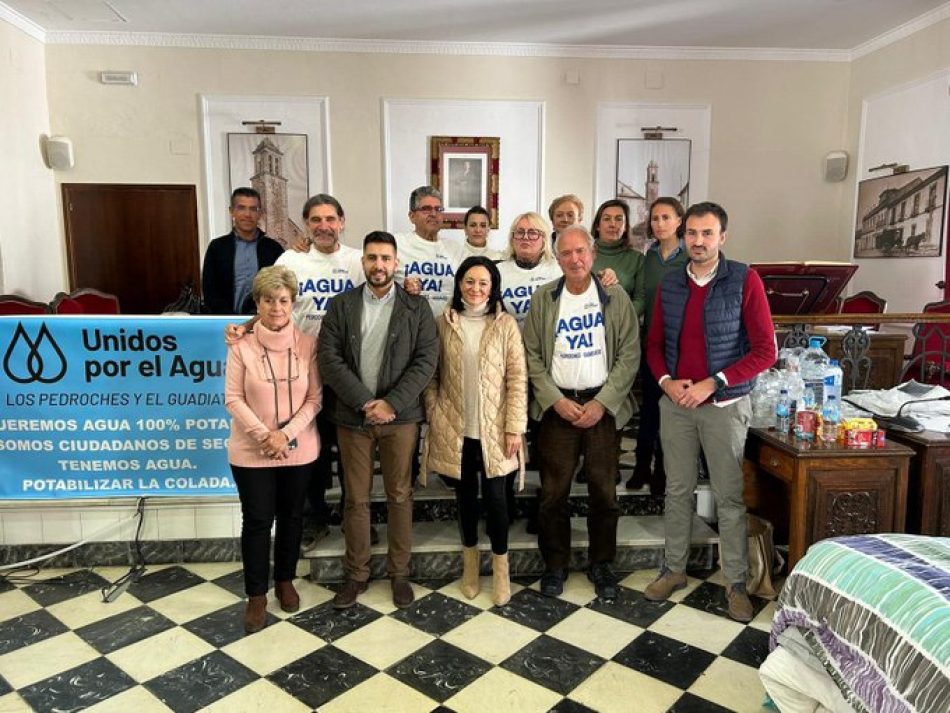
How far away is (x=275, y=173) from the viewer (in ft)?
20.7

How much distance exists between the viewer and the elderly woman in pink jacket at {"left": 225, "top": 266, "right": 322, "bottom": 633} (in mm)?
2490

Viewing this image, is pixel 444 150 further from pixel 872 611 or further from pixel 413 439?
pixel 872 611

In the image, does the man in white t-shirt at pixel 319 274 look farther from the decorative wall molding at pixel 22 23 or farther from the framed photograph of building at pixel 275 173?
the decorative wall molding at pixel 22 23

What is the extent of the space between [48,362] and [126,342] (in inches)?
13.7

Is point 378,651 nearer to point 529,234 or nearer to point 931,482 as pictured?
point 529,234

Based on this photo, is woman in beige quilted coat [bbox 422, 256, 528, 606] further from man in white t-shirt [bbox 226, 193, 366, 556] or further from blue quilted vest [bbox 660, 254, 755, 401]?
blue quilted vest [bbox 660, 254, 755, 401]

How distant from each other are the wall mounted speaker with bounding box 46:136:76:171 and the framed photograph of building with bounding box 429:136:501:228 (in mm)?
3327

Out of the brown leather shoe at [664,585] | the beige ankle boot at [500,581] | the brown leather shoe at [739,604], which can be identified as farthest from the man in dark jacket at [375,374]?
the brown leather shoe at [739,604]

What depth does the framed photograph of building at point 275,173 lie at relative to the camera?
6258 millimetres

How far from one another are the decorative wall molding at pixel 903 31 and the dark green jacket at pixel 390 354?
5617 millimetres

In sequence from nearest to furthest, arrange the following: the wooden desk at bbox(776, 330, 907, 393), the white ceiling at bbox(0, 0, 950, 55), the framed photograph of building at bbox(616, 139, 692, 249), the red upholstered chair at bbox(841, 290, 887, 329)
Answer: the wooden desk at bbox(776, 330, 907, 393)
the white ceiling at bbox(0, 0, 950, 55)
the red upholstered chair at bbox(841, 290, 887, 329)
the framed photograph of building at bbox(616, 139, 692, 249)

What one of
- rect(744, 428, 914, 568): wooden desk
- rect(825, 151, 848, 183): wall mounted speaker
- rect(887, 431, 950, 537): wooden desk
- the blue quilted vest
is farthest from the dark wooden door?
rect(825, 151, 848, 183): wall mounted speaker

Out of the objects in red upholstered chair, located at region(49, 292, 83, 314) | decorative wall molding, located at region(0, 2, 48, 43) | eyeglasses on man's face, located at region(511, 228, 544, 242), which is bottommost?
red upholstered chair, located at region(49, 292, 83, 314)

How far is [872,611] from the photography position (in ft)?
5.40
